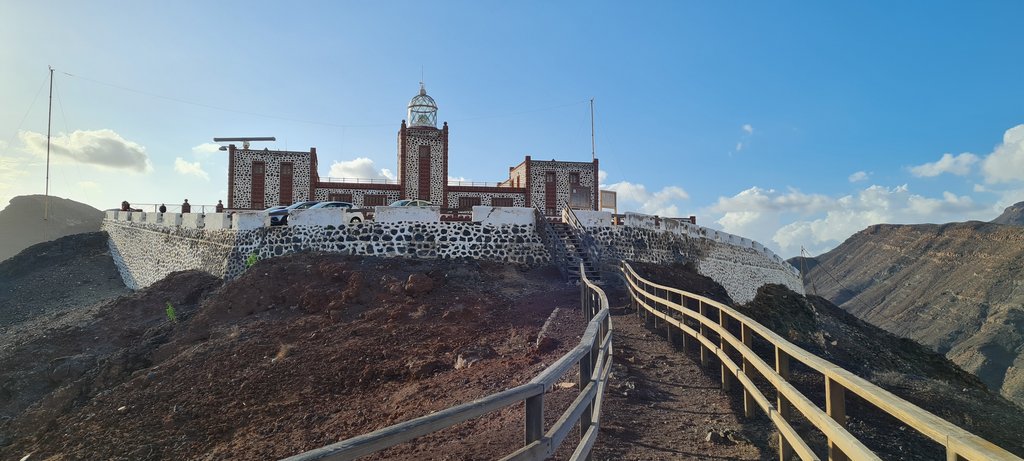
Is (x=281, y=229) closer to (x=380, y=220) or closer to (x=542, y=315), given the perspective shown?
(x=380, y=220)

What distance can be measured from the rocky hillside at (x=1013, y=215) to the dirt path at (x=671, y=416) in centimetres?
9492

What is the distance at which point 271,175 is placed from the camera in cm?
3023

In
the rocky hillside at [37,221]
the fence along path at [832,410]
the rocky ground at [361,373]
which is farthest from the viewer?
the rocky hillside at [37,221]

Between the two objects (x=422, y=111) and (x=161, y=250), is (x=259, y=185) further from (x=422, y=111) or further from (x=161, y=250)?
(x=422, y=111)

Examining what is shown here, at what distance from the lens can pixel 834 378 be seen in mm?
3211

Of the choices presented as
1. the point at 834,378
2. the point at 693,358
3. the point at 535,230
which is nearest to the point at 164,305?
the point at 535,230

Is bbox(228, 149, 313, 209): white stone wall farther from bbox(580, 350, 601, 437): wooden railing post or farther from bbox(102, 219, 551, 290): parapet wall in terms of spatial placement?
bbox(580, 350, 601, 437): wooden railing post

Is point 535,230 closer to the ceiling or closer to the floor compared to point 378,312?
closer to the ceiling

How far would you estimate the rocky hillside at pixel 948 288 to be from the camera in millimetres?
37031

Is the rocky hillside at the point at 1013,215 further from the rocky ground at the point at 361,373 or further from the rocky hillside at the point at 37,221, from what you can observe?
the rocky hillside at the point at 37,221

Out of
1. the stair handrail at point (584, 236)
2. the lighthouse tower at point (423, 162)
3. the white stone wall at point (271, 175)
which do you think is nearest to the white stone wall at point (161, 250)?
the white stone wall at point (271, 175)

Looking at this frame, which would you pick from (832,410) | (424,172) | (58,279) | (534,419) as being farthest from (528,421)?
(58,279)

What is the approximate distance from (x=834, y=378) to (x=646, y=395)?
2.96 metres

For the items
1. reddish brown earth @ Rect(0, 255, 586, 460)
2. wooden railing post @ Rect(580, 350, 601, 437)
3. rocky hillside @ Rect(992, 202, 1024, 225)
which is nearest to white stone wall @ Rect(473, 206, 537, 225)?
reddish brown earth @ Rect(0, 255, 586, 460)
